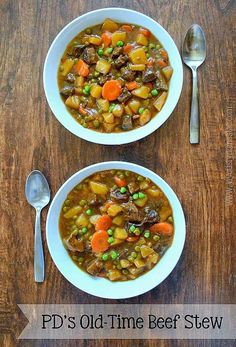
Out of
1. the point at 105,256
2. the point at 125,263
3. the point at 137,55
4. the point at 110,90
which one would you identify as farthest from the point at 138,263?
the point at 137,55

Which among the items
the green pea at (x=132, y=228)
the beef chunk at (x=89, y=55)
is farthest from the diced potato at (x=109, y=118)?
the green pea at (x=132, y=228)

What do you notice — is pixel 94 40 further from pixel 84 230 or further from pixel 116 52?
pixel 84 230

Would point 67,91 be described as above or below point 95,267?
above

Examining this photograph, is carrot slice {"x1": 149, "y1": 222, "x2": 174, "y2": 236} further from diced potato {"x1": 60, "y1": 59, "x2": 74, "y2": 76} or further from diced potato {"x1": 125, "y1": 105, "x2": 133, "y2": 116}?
diced potato {"x1": 60, "y1": 59, "x2": 74, "y2": 76}

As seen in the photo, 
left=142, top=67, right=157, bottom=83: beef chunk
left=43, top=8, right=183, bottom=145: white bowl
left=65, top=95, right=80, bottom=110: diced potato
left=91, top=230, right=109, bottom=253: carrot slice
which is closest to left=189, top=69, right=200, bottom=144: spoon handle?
left=43, top=8, right=183, bottom=145: white bowl

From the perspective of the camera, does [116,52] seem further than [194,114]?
No

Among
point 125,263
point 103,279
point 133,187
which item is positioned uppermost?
point 133,187

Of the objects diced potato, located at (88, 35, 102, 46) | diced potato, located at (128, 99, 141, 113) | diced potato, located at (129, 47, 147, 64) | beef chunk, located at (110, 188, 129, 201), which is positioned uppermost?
diced potato, located at (88, 35, 102, 46)
